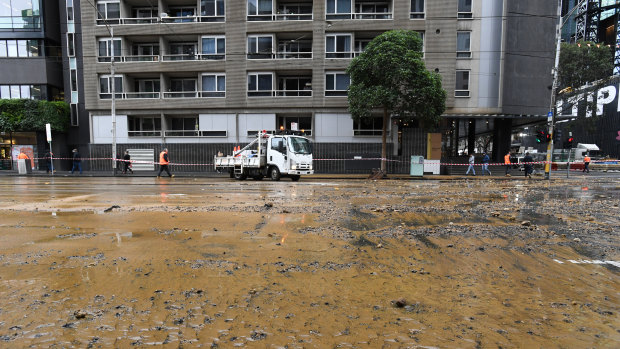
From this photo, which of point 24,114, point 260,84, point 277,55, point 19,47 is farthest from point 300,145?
point 19,47

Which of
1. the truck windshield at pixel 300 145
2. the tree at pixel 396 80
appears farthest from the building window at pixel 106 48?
the tree at pixel 396 80

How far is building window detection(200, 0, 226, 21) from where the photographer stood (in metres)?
27.0

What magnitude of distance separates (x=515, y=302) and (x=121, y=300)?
12.4 ft

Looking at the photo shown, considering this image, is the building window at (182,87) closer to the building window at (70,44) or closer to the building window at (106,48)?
the building window at (106,48)

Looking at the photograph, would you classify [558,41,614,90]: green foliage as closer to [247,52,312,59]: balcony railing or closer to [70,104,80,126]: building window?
[247,52,312,59]: balcony railing

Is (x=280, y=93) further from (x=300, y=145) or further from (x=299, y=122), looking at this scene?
(x=300, y=145)

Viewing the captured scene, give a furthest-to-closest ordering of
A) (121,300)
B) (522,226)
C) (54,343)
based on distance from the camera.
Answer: (522,226) < (121,300) < (54,343)

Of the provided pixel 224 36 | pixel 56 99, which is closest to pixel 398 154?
pixel 224 36

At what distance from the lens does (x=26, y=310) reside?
118 inches

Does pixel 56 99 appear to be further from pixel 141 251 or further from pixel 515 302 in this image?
pixel 515 302

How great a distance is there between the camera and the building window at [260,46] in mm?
26766

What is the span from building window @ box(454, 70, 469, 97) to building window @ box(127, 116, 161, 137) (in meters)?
24.5

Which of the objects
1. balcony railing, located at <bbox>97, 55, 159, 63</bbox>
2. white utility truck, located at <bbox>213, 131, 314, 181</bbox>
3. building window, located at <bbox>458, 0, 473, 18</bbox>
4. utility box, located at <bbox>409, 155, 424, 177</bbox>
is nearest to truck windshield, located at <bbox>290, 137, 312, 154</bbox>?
white utility truck, located at <bbox>213, 131, 314, 181</bbox>

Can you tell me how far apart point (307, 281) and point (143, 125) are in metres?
30.0
